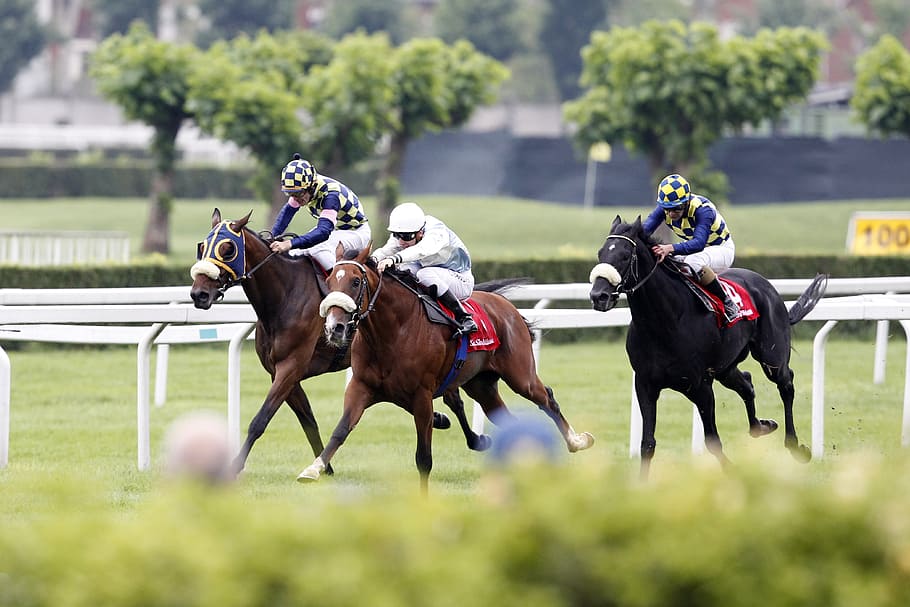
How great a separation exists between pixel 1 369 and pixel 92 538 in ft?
15.6

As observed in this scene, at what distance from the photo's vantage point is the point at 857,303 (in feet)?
25.5

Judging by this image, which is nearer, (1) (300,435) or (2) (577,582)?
(2) (577,582)

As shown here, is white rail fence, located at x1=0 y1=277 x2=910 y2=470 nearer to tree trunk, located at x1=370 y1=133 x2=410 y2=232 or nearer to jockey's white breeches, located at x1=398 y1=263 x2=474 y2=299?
jockey's white breeches, located at x1=398 y1=263 x2=474 y2=299

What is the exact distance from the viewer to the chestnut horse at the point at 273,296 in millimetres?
6973

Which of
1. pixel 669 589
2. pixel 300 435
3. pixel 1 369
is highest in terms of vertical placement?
pixel 669 589

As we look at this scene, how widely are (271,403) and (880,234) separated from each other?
1064cm

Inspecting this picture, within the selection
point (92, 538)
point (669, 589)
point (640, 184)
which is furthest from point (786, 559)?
point (640, 184)

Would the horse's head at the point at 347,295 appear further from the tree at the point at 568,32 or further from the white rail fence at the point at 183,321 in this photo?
the tree at the point at 568,32

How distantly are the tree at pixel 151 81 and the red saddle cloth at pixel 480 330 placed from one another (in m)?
15.3

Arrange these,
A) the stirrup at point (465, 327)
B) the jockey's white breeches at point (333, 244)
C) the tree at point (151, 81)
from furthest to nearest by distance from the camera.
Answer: the tree at point (151, 81) < the jockey's white breeches at point (333, 244) < the stirrup at point (465, 327)

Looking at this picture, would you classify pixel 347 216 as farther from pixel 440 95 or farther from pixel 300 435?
pixel 440 95

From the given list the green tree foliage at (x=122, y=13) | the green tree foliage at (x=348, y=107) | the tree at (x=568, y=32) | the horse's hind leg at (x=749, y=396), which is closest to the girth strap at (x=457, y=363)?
the horse's hind leg at (x=749, y=396)

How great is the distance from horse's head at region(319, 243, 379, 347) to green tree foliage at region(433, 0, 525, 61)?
56494 mm

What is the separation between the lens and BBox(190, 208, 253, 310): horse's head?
681cm
